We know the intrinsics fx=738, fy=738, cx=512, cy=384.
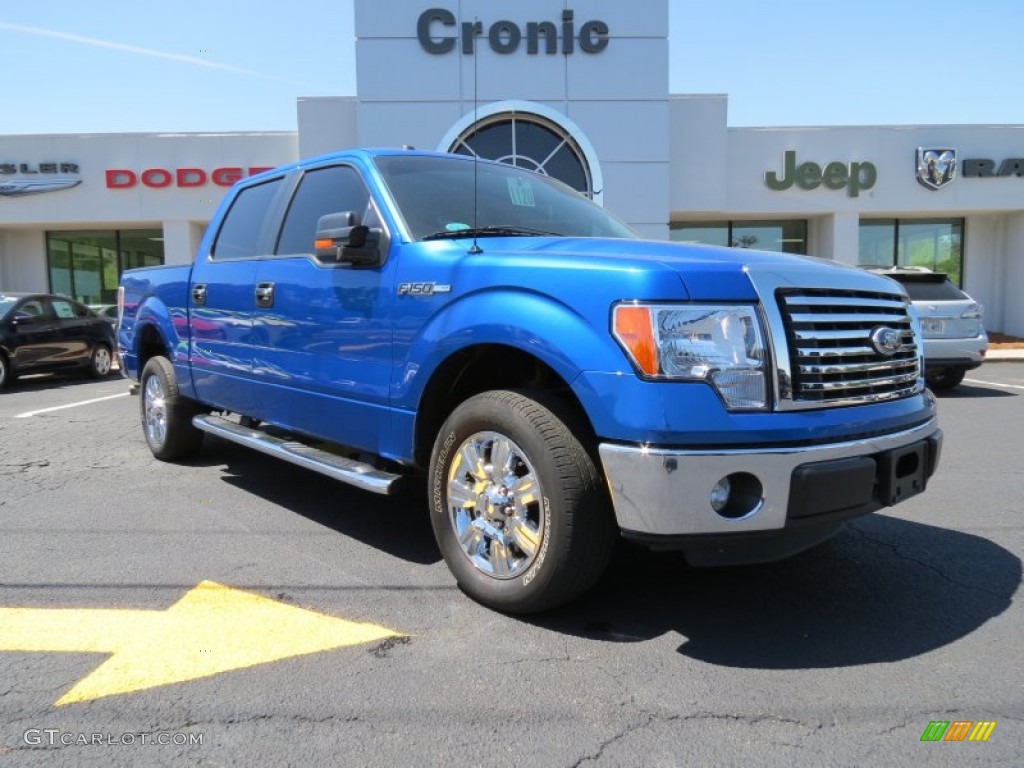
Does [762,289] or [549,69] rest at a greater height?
[549,69]

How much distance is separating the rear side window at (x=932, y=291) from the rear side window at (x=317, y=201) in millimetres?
8252

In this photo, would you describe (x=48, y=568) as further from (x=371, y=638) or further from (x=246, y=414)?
(x=371, y=638)

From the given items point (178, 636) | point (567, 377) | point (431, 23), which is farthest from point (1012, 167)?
point (178, 636)

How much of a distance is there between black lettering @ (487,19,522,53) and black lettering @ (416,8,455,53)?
972mm

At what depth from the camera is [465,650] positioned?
9.09 ft

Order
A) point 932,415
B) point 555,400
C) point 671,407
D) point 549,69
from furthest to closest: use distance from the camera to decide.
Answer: point 549,69
point 932,415
point 555,400
point 671,407

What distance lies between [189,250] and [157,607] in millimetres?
18490

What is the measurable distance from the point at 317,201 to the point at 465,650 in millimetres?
2706

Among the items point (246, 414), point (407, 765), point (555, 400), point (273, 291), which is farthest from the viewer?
point (246, 414)

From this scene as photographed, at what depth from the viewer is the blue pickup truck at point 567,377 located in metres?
2.50

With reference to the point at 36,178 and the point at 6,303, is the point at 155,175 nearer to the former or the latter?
the point at 36,178

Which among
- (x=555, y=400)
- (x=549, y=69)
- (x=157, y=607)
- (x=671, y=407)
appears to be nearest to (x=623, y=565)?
(x=555, y=400)

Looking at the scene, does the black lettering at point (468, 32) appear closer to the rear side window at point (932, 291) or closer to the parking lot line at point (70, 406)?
the parking lot line at point (70, 406)

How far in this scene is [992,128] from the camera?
63.1 feet
